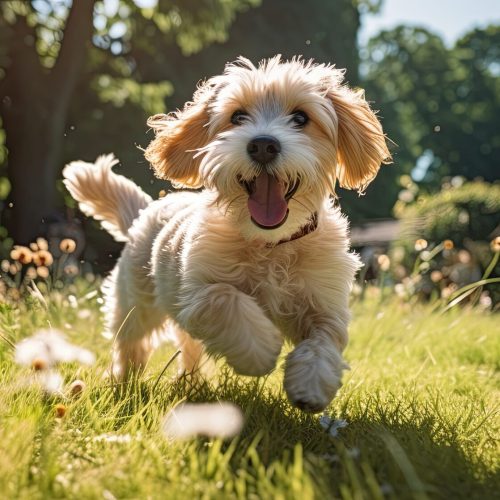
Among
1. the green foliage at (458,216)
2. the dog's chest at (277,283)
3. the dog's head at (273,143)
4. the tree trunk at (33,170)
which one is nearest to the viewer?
the dog's head at (273,143)

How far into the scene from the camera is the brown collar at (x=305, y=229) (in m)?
3.64

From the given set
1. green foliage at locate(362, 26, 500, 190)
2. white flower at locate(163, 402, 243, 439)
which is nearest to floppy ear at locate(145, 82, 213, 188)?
white flower at locate(163, 402, 243, 439)

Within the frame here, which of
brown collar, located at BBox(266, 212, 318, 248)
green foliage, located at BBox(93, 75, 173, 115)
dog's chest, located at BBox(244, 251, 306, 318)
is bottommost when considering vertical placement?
dog's chest, located at BBox(244, 251, 306, 318)

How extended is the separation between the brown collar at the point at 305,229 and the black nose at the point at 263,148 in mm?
476

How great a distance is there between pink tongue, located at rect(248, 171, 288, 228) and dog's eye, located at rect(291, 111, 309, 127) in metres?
0.39

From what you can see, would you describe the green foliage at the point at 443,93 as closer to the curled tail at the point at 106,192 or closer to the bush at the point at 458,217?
the bush at the point at 458,217

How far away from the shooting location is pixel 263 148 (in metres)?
3.33

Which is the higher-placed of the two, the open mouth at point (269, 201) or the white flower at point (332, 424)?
the open mouth at point (269, 201)

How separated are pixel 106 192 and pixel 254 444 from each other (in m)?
3.12

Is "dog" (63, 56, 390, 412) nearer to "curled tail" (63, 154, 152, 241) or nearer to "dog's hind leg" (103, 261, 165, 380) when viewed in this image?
"dog's hind leg" (103, 261, 165, 380)

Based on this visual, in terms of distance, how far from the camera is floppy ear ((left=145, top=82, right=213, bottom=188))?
164 inches

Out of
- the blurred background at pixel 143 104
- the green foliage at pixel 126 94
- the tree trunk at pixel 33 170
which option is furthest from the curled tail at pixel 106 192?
the green foliage at pixel 126 94

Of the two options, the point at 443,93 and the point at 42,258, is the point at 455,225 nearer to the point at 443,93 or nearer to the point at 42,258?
the point at 42,258

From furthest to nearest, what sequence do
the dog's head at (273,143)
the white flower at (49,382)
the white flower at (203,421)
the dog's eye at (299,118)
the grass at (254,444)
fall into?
the dog's eye at (299,118)
the dog's head at (273,143)
the white flower at (49,382)
the white flower at (203,421)
the grass at (254,444)
